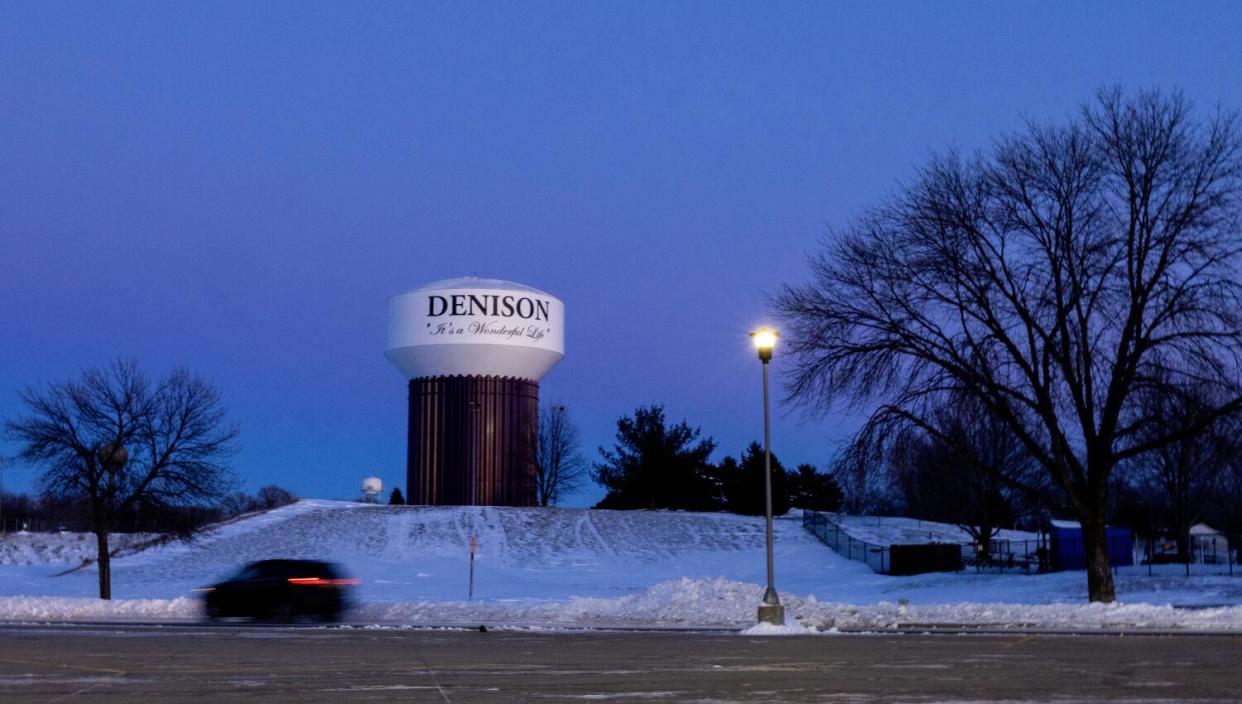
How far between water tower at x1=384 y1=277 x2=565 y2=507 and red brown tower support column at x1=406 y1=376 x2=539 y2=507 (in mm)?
52

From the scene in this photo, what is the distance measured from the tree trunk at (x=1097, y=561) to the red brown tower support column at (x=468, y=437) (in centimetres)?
4357

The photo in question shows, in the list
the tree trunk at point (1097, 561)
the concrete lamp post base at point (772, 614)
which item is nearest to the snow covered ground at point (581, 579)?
the concrete lamp post base at point (772, 614)

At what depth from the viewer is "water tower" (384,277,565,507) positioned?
221ft

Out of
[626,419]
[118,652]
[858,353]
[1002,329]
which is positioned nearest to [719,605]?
[858,353]

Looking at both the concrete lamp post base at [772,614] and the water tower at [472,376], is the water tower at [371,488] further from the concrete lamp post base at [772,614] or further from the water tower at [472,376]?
the concrete lamp post base at [772,614]

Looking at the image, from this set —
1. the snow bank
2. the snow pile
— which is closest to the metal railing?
the snow bank

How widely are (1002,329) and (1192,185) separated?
4713mm

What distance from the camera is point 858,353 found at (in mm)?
29375

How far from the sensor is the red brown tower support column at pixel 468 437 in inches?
2756

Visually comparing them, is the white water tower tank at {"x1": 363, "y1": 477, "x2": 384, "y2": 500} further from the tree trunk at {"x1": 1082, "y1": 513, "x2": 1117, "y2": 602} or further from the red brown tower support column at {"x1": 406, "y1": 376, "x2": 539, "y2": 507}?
the tree trunk at {"x1": 1082, "y1": 513, "x2": 1117, "y2": 602}

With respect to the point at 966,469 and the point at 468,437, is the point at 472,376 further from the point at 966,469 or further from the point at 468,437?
the point at 966,469

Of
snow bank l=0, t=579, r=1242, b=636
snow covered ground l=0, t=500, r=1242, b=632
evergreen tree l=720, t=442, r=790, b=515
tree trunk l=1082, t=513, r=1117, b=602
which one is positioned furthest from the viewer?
evergreen tree l=720, t=442, r=790, b=515

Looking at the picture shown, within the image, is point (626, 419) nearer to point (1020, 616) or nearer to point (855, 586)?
point (855, 586)

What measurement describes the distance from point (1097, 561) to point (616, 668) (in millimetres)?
17616
